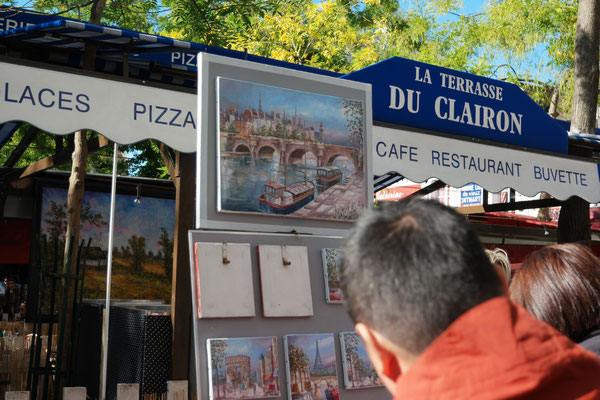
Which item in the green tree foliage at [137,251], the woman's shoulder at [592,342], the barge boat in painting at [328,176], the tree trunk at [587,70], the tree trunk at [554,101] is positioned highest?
the tree trunk at [554,101]

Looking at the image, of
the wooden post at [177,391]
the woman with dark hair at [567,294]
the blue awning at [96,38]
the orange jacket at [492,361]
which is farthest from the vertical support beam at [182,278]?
the orange jacket at [492,361]

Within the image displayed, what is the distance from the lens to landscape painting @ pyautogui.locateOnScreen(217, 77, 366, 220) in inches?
111

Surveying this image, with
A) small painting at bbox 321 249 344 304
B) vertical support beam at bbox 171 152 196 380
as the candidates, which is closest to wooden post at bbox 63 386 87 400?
vertical support beam at bbox 171 152 196 380

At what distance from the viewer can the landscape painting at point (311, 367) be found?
2867mm

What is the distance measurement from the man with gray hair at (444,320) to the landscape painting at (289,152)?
1.74 m

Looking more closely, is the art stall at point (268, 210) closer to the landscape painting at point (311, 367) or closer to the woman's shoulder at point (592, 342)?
the landscape painting at point (311, 367)

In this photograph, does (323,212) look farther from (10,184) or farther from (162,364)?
(10,184)

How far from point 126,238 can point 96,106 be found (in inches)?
226

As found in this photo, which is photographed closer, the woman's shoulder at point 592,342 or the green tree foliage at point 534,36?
the woman's shoulder at point 592,342

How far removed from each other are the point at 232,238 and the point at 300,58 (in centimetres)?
1514

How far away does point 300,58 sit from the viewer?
57.4 ft

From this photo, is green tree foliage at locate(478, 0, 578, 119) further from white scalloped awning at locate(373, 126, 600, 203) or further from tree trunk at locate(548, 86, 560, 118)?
white scalloped awning at locate(373, 126, 600, 203)

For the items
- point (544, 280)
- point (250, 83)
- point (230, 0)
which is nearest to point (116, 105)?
point (250, 83)

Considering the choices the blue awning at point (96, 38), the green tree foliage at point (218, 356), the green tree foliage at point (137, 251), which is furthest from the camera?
the green tree foliage at point (137, 251)
